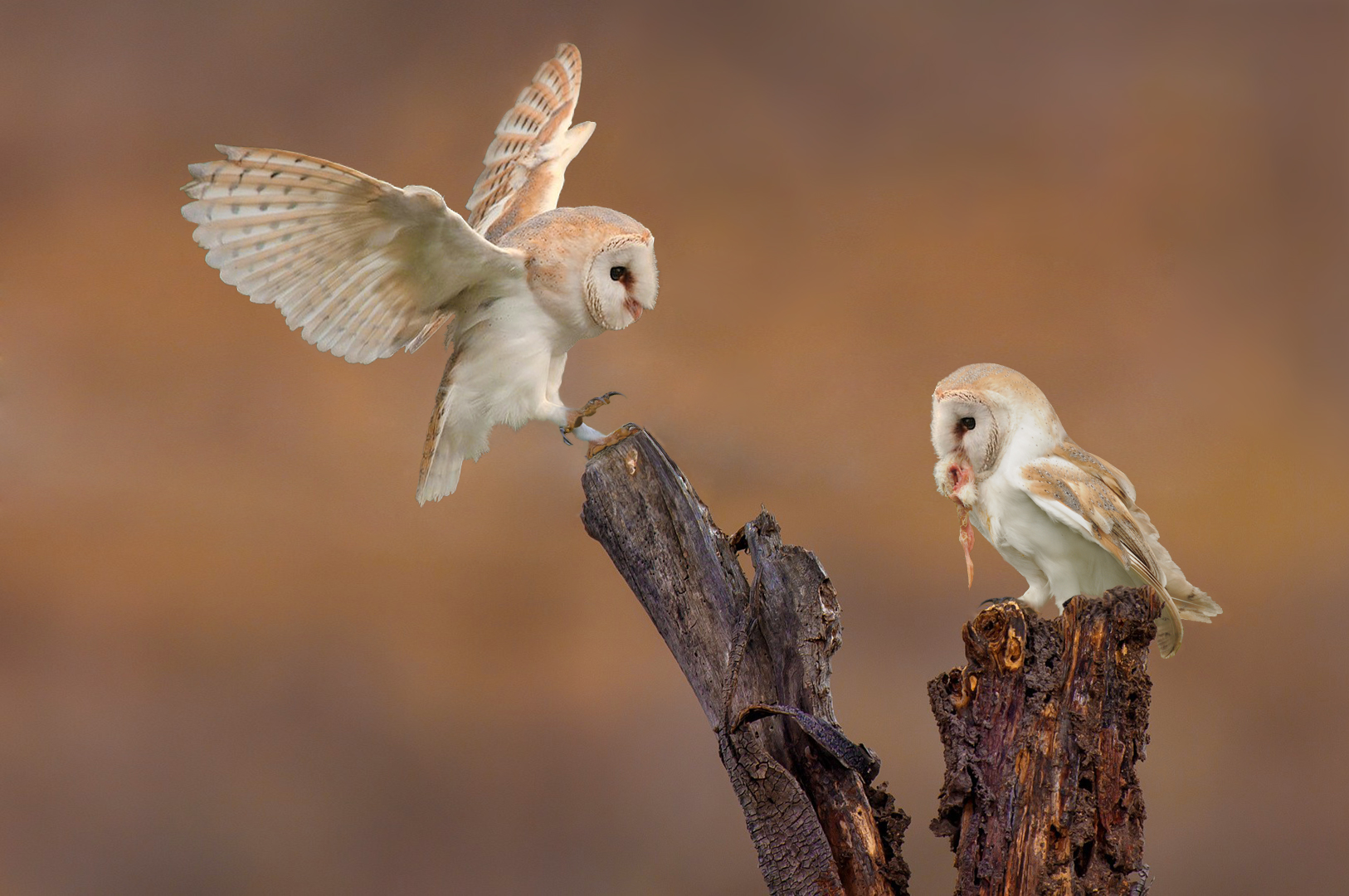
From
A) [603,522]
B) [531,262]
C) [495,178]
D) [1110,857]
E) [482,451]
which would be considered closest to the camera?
[1110,857]

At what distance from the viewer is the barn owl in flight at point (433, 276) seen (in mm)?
1540

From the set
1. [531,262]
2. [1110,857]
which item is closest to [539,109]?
[531,262]

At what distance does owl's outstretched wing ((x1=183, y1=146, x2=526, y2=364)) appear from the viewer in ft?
5.00

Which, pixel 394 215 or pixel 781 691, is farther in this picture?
pixel 394 215

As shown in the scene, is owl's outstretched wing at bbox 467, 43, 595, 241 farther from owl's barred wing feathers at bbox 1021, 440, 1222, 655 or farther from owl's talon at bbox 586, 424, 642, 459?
owl's barred wing feathers at bbox 1021, 440, 1222, 655

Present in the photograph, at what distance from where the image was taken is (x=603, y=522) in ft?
5.21

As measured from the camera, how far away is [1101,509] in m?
1.49

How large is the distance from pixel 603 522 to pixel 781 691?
329 millimetres

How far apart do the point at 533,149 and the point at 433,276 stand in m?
0.51

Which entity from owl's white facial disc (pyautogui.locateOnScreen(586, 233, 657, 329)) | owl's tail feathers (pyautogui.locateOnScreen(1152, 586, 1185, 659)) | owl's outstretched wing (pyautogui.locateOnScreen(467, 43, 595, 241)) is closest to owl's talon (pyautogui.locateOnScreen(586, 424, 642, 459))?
owl's white facial disc (pyautogui.locateOnScreen(586, 233, 657, 329))

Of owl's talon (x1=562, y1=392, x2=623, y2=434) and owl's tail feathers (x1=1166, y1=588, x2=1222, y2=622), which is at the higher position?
owl's talon (x1=562, y1=392, x2=623, y2=434)

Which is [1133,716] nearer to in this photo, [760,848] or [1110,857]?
[1110,857]

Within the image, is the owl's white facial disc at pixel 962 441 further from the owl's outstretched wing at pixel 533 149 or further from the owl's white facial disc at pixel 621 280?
the owl's outstretched wing at pixel 533 149

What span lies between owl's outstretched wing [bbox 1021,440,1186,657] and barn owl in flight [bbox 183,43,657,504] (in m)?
0.57
